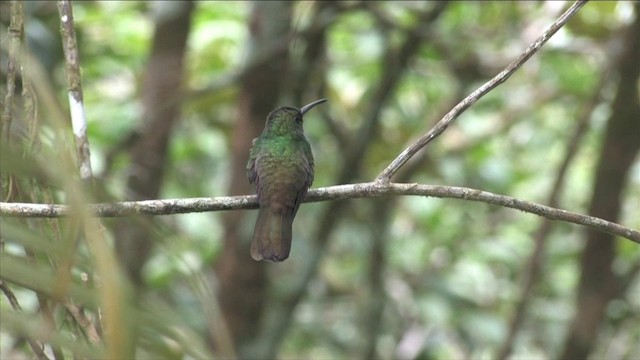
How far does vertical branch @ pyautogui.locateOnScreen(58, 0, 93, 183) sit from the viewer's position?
1698 millimetres

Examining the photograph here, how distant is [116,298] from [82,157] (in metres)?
1.08

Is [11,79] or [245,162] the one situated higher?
[245,162]

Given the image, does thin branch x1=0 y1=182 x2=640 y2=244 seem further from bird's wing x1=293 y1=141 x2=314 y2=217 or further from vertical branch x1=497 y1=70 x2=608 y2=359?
vertical branch x1=497 y1=70 x2=608 y2=359

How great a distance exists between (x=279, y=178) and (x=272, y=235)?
0.86 ft

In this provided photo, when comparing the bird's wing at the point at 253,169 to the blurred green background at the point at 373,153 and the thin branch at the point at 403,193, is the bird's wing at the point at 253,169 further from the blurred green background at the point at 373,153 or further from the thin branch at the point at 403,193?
the blurred green background at the point at 373,153

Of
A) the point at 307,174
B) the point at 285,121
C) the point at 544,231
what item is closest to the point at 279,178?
the point at 307,174

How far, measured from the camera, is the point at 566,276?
529 centimetres

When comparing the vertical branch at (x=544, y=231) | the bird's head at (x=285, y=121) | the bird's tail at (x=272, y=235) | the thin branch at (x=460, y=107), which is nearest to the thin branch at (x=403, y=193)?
the thin branch at (x=460, y=107)

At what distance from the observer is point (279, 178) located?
2.07 m

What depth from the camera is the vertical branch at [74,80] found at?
1698mm

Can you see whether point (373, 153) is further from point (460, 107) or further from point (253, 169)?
point (460, 107)

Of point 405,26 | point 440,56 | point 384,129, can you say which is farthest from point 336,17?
point 384,129

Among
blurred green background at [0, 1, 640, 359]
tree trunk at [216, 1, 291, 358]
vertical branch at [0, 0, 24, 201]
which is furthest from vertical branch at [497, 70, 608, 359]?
vertical branch at [0, 0, 24, 201]

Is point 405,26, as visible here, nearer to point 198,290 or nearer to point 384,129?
point 384,129
